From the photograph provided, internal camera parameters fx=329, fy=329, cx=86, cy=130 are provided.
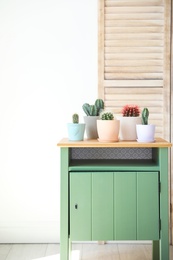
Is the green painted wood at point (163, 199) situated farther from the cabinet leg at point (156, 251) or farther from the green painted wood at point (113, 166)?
the cabinet leg at point (156, 251)

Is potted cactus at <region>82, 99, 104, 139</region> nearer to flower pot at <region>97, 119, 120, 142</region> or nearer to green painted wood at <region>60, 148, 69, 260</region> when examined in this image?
flower pot at <region>97, 119, 120, 142</region>

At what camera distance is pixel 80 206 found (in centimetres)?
210

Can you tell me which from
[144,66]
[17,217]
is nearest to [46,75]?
[144,66]

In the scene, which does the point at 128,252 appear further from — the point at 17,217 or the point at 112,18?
the point at 112,18

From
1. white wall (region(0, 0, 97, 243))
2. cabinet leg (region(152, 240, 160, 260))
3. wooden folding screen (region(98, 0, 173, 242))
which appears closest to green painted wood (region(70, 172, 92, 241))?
cabinet leg (region(152, 240, 160, 260))

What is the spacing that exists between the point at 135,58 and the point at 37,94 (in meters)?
0.87

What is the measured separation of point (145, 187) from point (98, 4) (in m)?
1.56

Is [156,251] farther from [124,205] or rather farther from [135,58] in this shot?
[135,58]

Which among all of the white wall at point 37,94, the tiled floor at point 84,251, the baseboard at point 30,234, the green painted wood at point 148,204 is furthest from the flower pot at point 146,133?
the baseboard at point 30,234

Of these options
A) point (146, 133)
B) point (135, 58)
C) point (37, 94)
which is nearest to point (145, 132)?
point (146, 133)

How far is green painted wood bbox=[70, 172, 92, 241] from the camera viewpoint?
2096mm

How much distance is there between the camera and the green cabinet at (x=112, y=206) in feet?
6.86

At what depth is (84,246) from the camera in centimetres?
268

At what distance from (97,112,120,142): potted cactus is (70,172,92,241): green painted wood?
262mm
